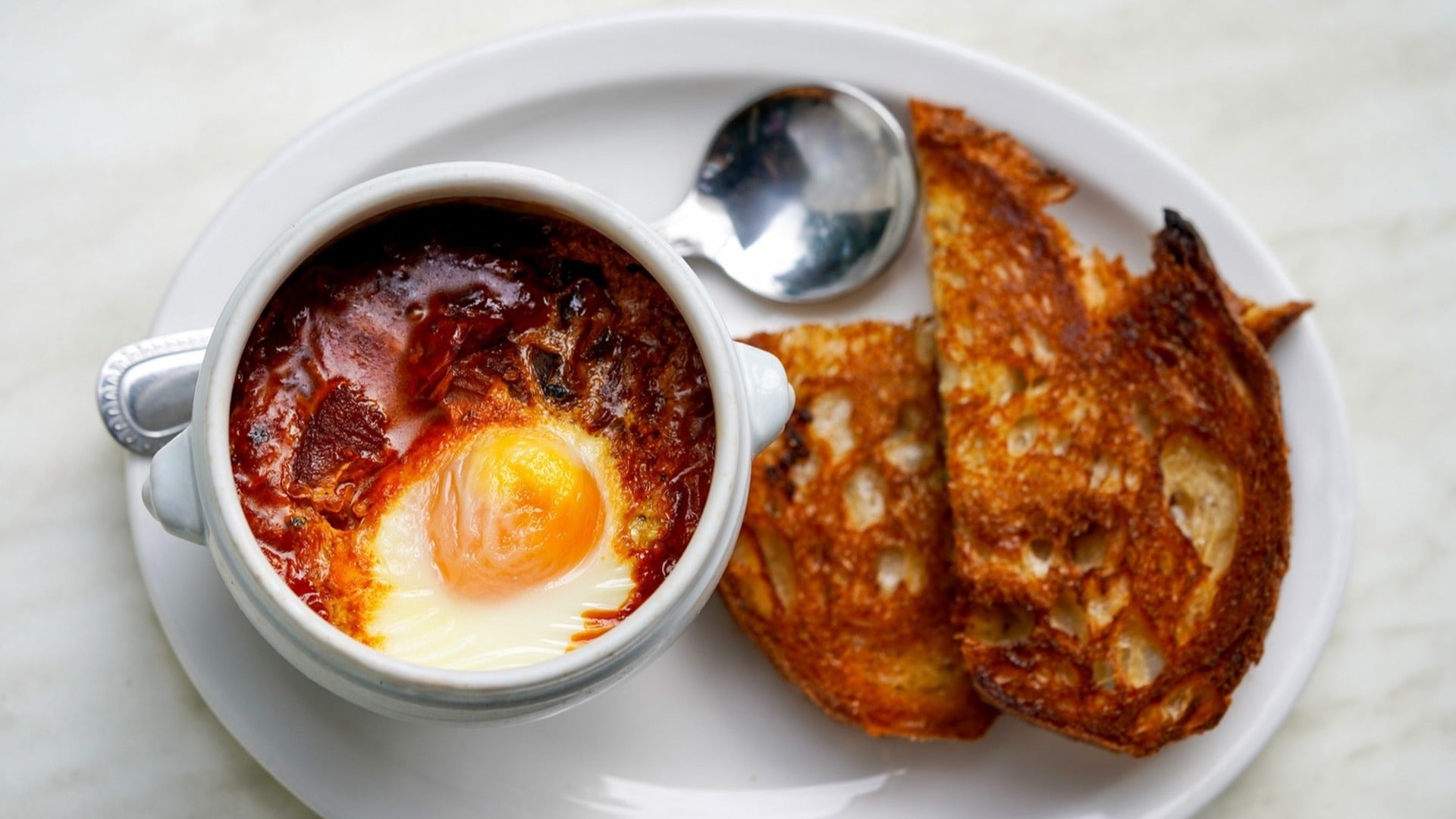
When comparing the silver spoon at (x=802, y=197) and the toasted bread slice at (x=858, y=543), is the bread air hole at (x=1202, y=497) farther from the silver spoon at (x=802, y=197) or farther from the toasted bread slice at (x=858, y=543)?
the silver spoon at (x=802, y=197)

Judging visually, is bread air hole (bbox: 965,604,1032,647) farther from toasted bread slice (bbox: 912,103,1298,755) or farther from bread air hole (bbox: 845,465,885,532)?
bread air hole (bbox: 845,465,885,532)

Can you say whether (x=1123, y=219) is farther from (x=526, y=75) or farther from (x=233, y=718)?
(x=233, y=718)

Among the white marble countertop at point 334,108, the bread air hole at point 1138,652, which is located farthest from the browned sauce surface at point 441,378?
the bread air hole at point 1138,652

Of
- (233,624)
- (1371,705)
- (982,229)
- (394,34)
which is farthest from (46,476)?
(1371,705)

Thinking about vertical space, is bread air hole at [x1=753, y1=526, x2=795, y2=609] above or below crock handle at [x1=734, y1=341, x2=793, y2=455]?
below

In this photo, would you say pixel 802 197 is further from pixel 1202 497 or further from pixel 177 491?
pixel 177 491

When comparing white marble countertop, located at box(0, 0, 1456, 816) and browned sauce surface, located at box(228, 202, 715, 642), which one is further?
white marble countertop, located at box(0, 0, 1456, 816)

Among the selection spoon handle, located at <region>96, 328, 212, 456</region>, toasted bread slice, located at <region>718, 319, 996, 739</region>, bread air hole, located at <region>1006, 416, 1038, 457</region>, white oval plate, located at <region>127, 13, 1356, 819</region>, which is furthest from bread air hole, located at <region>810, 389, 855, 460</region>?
spoon handle, located at <region>96, 328, 212, 456</region>

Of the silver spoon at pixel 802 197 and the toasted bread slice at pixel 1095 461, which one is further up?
the silver spoon at pixel 802 197
